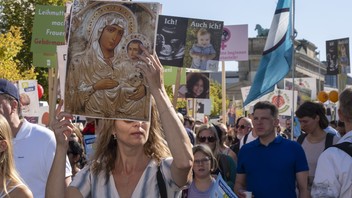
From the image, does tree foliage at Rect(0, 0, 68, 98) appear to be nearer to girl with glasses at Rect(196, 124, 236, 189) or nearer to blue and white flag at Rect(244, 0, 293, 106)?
blue and white flag at Rect(244, 0, 293, 106)

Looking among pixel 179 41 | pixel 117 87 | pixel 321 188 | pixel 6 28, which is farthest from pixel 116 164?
pixel 6 28

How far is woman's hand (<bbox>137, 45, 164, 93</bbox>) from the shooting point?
369cm

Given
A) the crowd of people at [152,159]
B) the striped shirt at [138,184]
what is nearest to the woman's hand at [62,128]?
the crowd of people at [152,159]

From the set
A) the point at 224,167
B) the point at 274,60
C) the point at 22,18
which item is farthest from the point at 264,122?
the point at 22,18

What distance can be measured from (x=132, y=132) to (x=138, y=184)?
10.2 inches

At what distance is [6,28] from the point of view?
131 ft

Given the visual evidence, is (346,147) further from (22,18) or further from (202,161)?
(22,18)

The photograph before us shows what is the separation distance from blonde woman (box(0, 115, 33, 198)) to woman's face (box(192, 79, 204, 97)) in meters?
15.8

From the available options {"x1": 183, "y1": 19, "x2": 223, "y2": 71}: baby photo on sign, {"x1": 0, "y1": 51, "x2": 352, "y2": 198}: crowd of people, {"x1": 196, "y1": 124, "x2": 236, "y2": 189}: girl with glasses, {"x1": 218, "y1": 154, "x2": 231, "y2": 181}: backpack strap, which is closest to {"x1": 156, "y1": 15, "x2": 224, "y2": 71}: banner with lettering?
{"x1": 183, "y1": 19, "x2": 223, "y2": 71}: baby photo on sign

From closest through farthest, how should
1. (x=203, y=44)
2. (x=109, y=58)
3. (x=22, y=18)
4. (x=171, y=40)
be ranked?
1. (x=109, y=58)
2. (x=171, y=40)
3. (x=203, y=44)
4. (x=22, y=18)

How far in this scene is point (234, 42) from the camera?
18859 mm

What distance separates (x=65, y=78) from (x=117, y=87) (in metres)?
0.28

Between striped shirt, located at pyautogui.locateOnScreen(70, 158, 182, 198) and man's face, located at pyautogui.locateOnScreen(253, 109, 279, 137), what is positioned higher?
man's face, located at pyautogui.locateOnScreen(253, 109, 279, 137)

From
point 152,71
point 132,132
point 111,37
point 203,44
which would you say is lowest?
point 132,132
